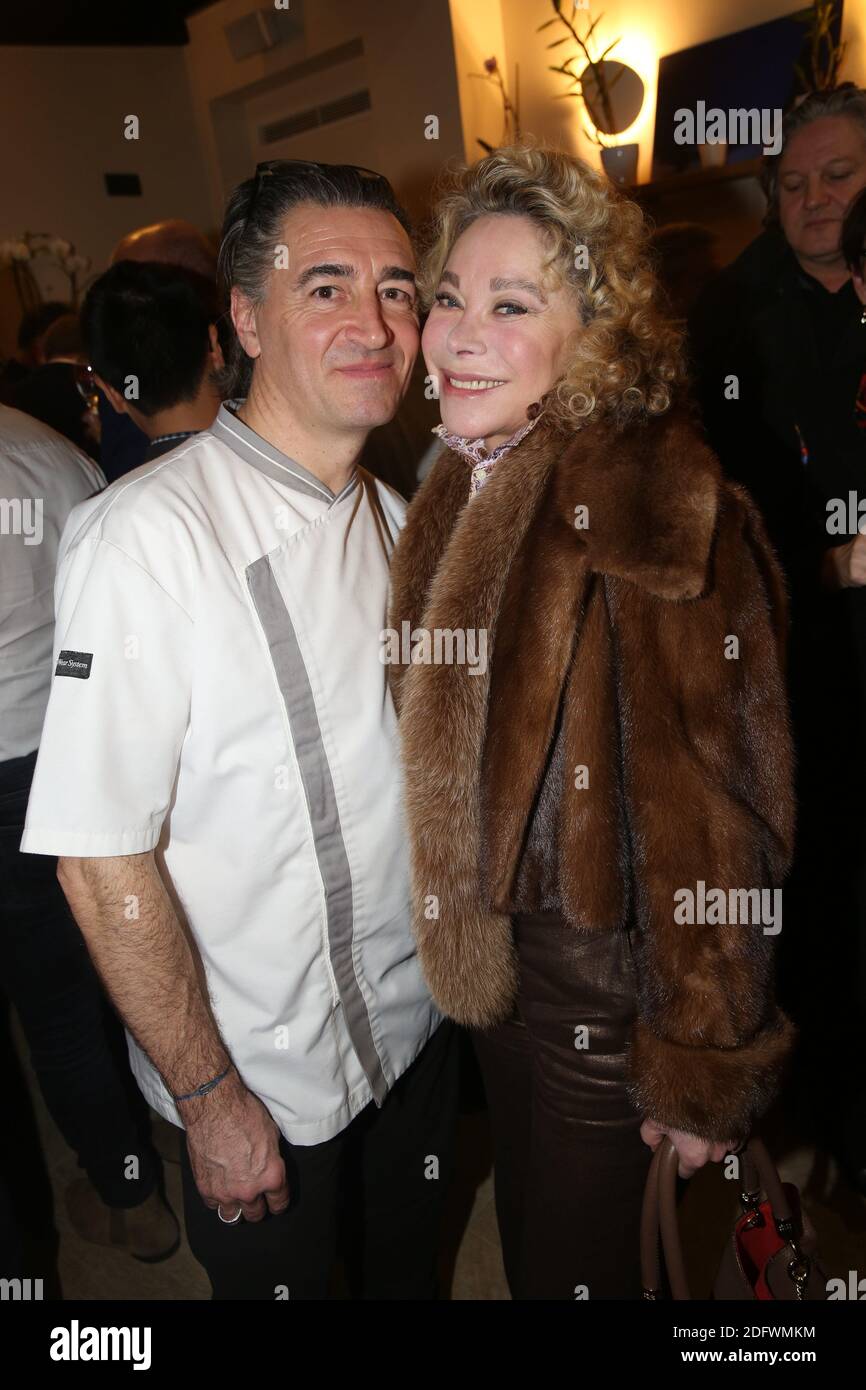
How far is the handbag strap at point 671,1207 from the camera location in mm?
1150

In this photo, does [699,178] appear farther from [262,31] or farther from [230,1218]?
[230,1218]

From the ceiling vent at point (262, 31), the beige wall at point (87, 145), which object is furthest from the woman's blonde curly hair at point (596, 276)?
the beige wall at point (87, 145)

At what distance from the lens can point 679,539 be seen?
104 centimetres

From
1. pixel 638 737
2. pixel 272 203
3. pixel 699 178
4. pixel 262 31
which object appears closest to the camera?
pixel 638 737

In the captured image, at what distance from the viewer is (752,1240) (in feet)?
4.14

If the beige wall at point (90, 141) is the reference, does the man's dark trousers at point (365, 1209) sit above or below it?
below

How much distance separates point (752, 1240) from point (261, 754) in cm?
100

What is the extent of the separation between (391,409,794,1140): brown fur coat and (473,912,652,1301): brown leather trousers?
2.1 inches

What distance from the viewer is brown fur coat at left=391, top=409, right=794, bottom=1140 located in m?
1.09

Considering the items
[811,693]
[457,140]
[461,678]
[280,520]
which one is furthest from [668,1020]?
[457,140]

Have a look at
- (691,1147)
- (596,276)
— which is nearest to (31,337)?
(596,276)

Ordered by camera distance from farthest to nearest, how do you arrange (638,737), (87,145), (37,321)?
(87,145)
(37,321)
(638,737)

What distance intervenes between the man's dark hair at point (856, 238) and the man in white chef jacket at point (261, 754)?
895mm

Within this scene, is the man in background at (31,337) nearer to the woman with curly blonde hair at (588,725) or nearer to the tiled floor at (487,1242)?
the woman with curly blonde hair at (588,725)
